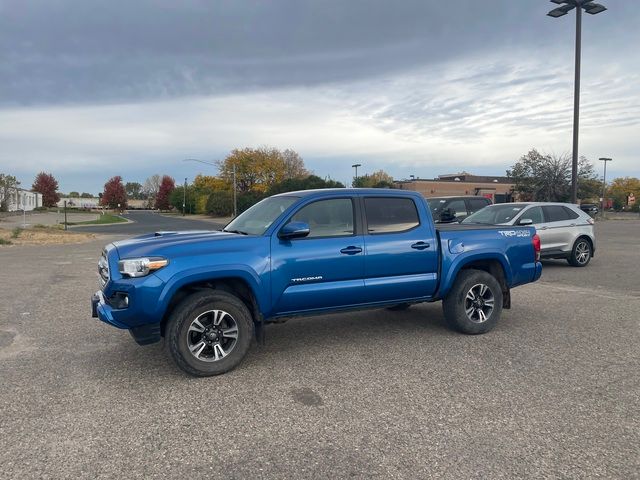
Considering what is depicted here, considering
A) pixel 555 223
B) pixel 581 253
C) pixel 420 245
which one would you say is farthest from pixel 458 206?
pixel 420 245

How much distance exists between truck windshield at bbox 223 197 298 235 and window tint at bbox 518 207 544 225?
26.9 ft

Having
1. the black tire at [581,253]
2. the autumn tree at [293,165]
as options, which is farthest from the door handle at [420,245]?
the autumn tree at [293,165]

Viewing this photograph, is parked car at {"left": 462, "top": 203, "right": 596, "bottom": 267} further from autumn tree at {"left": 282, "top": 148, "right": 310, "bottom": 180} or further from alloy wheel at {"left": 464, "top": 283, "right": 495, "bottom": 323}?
autumn tree at {"left": 282, "top": 148, "right": 310, "bottom": 180}

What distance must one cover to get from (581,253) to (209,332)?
11.1m

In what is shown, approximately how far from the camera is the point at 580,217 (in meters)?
12.8

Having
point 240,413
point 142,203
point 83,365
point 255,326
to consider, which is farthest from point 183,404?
point 142,203

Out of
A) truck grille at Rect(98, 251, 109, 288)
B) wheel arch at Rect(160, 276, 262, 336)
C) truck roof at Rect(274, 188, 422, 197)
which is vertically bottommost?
wheel arch at Rect(160, 276, 262, 336)

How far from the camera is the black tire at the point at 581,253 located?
41.4ft

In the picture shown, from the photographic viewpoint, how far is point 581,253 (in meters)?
12.8

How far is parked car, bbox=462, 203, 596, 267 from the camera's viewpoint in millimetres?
12125

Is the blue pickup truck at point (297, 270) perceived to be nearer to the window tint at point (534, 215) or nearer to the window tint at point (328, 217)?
the window tint at point (328, 217)

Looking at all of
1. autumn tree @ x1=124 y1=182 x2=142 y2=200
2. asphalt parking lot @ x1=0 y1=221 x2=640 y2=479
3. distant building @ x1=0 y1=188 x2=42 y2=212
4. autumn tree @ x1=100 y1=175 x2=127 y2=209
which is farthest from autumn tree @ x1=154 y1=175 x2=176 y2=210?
asphalt parking lot @ x1=0 y1=221 x2=640 y2=479

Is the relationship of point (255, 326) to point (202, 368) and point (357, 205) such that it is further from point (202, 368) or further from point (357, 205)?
point (357, 205)

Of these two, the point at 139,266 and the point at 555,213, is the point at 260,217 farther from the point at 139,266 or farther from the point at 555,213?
the point at 555,213
